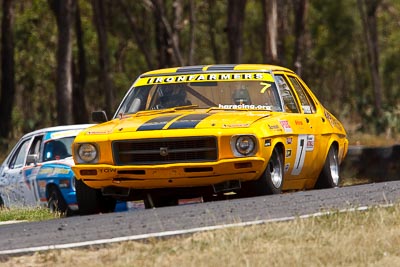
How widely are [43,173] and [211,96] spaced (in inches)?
141

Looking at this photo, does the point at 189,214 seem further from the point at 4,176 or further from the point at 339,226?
the point at 4,176

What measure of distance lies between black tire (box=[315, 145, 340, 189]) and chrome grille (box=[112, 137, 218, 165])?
8.22 ft

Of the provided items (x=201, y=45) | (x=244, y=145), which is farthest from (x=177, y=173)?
(x=201, y=45)

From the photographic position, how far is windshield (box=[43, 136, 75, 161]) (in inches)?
634

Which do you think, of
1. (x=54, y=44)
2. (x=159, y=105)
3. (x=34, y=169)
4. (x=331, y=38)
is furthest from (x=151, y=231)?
(x=331, y=38)

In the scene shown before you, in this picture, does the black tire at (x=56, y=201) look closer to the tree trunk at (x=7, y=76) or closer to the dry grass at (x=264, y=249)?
the dry grass at (x=264, y=249)

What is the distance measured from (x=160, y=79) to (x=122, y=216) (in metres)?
3.32

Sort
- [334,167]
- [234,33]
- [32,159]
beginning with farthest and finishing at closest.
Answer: [234,33], [32,159], [334,167]

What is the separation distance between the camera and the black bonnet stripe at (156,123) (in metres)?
11.5

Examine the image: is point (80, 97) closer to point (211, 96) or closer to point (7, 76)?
point (7, 76)

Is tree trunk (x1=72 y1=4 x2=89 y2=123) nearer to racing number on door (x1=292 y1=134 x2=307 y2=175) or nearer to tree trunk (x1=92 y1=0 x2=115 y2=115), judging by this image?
tree trunk (x1=92 y1=0 x2=115 y2=115)

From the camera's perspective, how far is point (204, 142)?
11305 mm

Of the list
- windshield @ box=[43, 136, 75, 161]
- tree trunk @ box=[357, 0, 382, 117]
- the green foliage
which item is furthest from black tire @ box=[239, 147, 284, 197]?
the green foliage

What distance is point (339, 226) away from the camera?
332 inches
